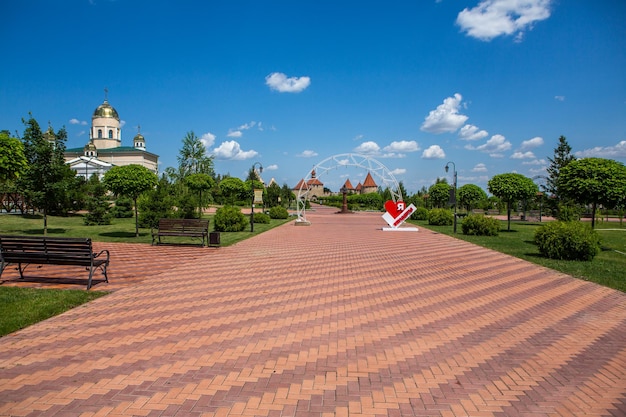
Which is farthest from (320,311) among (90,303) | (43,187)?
(43,187)

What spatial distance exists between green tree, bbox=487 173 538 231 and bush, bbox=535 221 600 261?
9170 mm

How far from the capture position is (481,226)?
1809 centimetres

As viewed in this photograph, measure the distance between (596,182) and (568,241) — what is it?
524 centimetres

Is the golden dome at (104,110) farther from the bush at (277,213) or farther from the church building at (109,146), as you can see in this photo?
the bush at (277,213)

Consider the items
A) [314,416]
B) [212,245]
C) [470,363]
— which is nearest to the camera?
[314,416]

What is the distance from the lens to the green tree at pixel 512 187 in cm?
1998

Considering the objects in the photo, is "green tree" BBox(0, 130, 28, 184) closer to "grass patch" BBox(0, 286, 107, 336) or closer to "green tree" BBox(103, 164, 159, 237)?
"green tree" BBox(103, 164, 159, 237)

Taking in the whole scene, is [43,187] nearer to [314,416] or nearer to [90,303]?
[90,303]

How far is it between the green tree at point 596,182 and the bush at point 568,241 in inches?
166

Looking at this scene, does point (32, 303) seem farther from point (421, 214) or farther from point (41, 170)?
point (421, 214)

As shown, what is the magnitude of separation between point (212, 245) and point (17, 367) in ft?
29.8

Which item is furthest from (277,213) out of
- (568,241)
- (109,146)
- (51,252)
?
(109,146)

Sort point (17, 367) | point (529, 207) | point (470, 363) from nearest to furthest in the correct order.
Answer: point (17, 367) → point (470, 363) → point (529, 207)

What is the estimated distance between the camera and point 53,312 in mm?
5473
